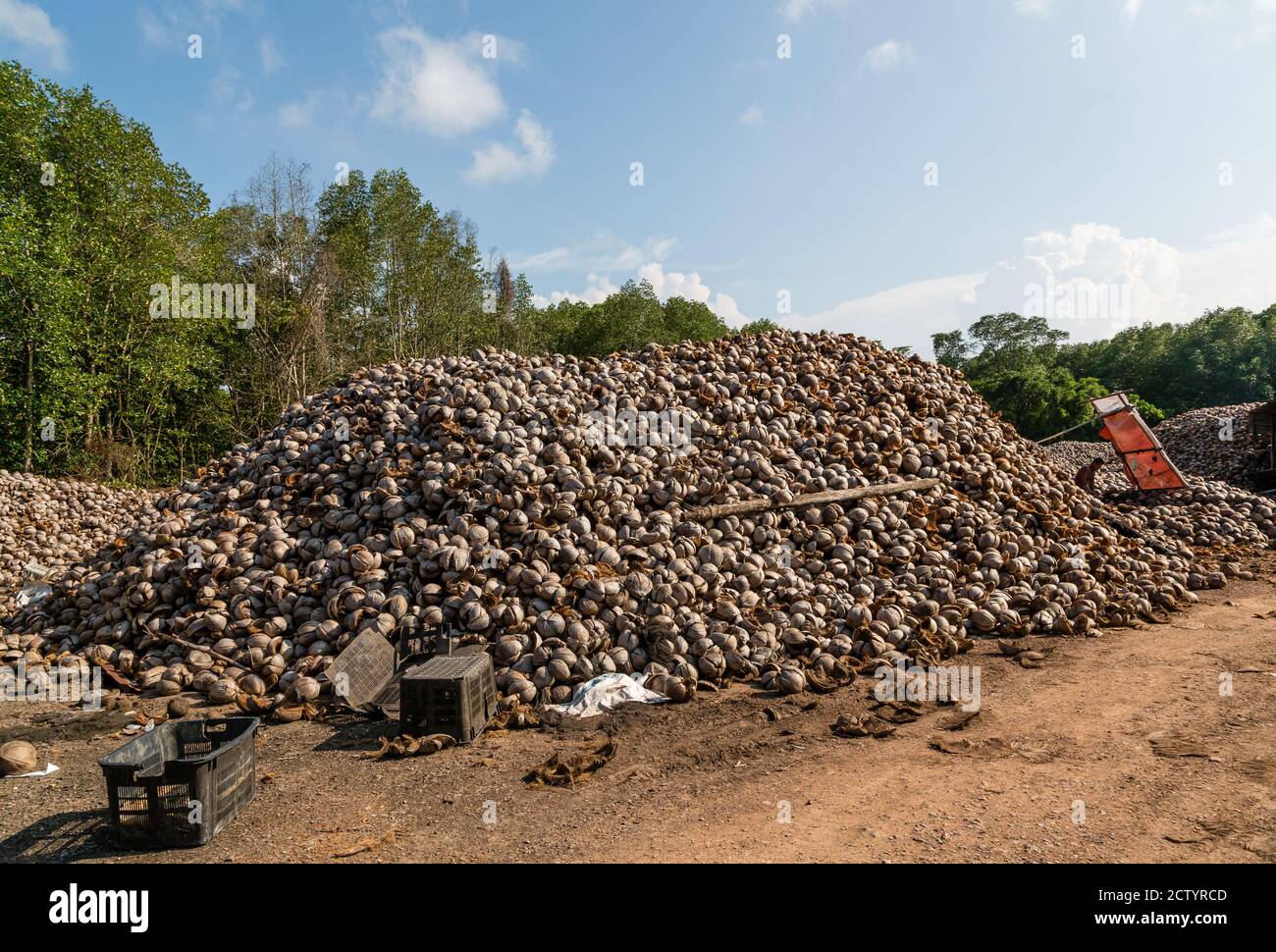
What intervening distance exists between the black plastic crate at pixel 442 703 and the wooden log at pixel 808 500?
3109mm

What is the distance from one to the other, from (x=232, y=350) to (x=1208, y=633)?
27977mm

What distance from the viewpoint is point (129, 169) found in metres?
19.7

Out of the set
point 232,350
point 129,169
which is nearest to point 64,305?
point 129,169

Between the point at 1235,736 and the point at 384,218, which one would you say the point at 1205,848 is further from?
the point at 384,218

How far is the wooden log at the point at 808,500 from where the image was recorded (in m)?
7.53

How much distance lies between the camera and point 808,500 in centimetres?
797
